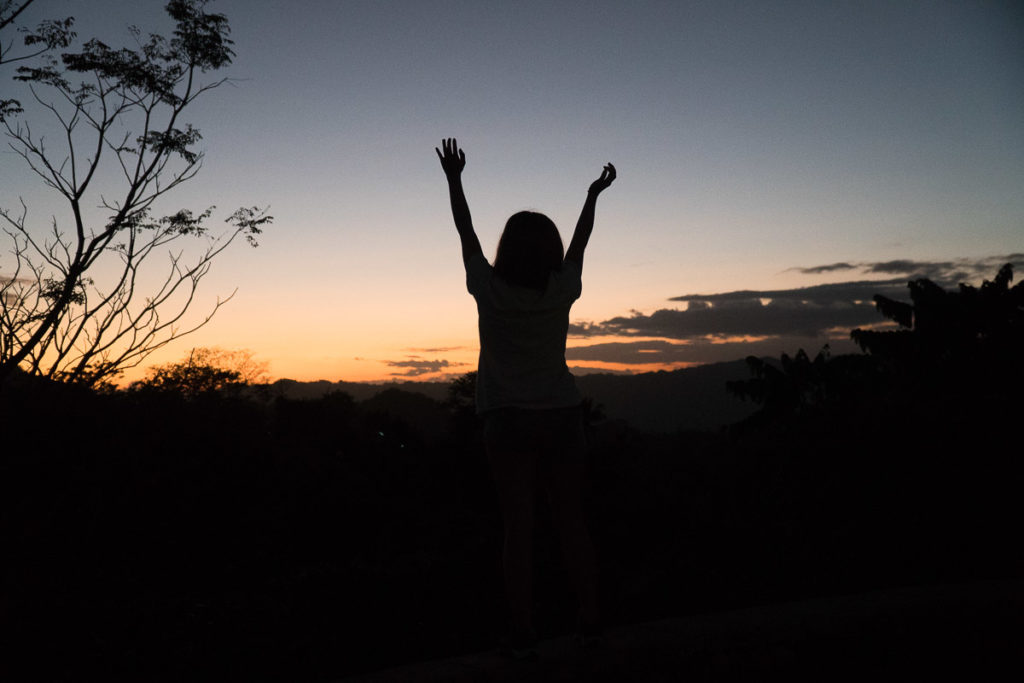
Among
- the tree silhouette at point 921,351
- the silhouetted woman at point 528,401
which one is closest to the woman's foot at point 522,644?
the silhouetted woman at point 528,401

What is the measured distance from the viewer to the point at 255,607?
158 inches

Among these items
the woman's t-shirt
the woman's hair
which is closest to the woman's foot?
the woman's t-shirt

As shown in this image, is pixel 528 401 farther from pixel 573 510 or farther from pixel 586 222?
pixel 586 222

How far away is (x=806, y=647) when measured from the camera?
126 inches

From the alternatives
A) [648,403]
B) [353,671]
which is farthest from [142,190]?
[648,403]

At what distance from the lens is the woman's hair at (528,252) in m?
2.81

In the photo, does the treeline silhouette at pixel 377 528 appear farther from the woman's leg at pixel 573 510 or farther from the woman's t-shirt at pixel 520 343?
the woman's t-shirt at pixel 520 343

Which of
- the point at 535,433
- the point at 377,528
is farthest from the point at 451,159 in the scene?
the point at 377,528

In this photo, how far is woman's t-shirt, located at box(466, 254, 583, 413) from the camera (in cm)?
279

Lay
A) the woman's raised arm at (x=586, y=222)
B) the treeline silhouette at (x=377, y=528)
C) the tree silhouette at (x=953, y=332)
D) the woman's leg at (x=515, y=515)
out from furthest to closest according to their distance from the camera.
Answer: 1. the tree silhouette at (x=953, y=332)
2. the treeline silhouette at (x=377, y=528)
3. the woman's raised arm at (x=586, y=222)
4. the woman's leg at (x=515, y=515)

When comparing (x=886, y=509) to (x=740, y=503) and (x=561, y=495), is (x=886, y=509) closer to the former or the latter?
(x=740, y=503)

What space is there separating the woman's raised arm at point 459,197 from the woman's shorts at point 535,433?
75 centimetres

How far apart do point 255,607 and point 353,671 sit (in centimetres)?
104

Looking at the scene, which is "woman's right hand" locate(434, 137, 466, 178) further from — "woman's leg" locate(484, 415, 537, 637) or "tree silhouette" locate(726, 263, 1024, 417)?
"tree silhouette" locate(726, 263, 1024, 417)
